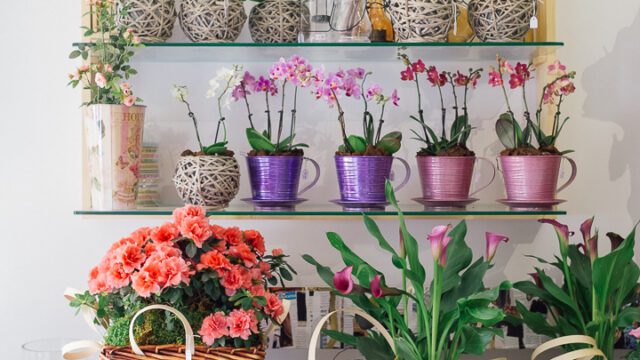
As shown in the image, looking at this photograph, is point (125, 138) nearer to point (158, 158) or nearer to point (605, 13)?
point (158, 158)

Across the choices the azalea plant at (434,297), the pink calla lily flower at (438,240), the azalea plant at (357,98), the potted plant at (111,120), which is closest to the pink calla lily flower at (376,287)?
the azalea plant at (434,297)

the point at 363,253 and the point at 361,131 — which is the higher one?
the point at 361,131

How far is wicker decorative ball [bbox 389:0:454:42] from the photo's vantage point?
5.21 feet

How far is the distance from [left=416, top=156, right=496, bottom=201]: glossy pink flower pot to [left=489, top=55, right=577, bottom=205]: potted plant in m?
0.09

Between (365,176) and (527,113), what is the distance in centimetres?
37

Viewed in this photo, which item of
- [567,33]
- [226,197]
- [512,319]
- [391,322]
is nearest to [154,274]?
[226,197]

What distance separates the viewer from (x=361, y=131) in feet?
5.95

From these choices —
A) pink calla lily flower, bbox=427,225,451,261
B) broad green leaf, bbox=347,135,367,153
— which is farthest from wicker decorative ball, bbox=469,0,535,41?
pink calla lily flower, bbox=427,225,451,261

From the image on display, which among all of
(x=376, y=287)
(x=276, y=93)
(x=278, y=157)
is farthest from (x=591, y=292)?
(x=276, y=93)

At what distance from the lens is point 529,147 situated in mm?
1622

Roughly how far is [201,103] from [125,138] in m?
0.26

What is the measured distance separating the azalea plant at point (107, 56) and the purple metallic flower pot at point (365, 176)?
18.0 inches

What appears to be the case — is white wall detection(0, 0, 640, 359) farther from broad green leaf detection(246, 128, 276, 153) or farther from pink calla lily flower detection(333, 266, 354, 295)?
pink calla lily flower detection(333, 266, 354, 295)

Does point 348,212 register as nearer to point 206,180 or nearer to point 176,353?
Answer: point 206,180
